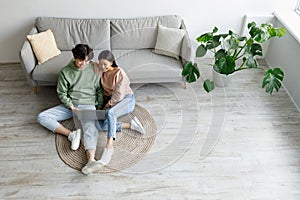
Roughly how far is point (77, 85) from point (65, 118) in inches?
14.4

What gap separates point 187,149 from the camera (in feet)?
8.79

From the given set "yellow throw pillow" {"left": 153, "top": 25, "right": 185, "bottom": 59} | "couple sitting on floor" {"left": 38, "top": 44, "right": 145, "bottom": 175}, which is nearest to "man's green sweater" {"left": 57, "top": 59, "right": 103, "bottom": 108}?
"couple sitting on floor" {"left": 38, "top": 44, "right": 145, "bottom": 175}

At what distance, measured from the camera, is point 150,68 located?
303cm

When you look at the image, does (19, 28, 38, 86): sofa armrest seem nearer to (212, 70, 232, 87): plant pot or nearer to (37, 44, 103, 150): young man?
(37, 44, 103, 150): young man

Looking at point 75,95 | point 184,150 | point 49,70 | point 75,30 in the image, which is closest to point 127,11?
point 75,30

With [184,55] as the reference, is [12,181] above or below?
below

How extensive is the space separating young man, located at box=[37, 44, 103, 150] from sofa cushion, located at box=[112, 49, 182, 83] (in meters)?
0.42

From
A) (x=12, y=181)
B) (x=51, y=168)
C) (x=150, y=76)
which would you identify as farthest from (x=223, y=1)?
(x=12, y=181)

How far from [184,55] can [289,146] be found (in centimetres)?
132

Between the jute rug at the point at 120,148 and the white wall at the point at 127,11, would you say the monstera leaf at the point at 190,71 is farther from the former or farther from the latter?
the white wall at the point at 127,11

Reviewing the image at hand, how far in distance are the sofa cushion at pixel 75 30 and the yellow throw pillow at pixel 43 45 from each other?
90 millimetres

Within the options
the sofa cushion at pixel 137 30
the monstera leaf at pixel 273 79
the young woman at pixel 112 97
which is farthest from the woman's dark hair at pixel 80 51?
the monstera leaf at pixel 273 79

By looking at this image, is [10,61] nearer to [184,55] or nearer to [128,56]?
[128,56]

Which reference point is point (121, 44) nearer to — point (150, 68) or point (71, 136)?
point (150, 68)
